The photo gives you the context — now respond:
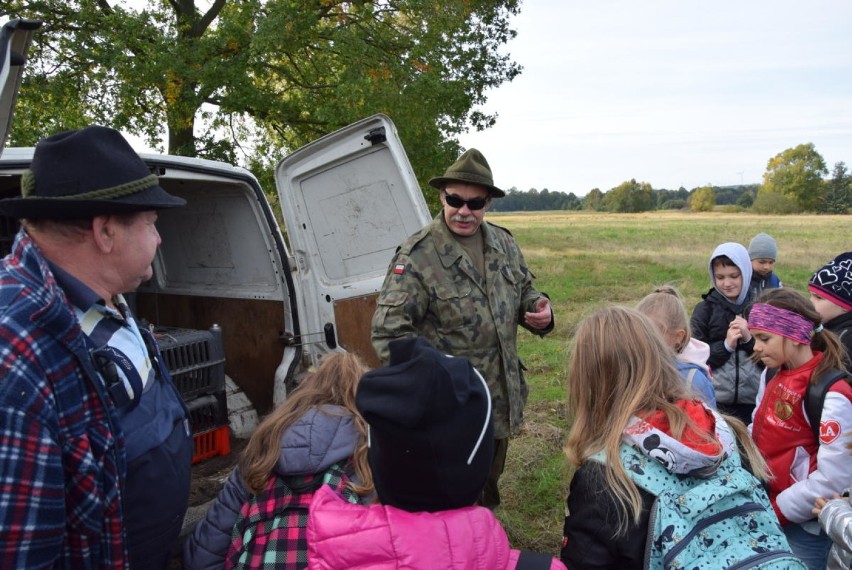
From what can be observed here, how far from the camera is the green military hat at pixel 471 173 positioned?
3.09 meters

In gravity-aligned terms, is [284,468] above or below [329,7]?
below

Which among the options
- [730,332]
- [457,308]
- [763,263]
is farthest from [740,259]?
[457,308]

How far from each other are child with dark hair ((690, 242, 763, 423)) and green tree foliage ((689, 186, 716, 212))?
244 ft

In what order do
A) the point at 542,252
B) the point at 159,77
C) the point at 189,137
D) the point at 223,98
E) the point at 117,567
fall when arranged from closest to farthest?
the point at 117,567 → the point at 159,77 → the point at 223,98 → the point at 189,137 → the point at 542,252

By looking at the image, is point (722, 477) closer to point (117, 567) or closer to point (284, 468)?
point (284, 468)

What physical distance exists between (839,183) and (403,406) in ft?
283

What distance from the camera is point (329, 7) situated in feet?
31.3

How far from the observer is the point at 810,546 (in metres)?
2.60

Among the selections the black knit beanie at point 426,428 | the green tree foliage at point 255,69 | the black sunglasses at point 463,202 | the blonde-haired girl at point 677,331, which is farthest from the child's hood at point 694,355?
the green tree foliage at point 255,69

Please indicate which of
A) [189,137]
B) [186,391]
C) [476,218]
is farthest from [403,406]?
[189,137]

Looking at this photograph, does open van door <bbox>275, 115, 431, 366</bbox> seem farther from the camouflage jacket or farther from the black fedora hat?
the black fedora hat

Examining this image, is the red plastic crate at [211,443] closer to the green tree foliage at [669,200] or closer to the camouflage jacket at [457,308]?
the camouflage jacket at [457,308]

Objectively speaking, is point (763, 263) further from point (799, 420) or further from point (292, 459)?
point (292, 459)

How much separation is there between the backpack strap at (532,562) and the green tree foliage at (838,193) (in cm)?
7664
